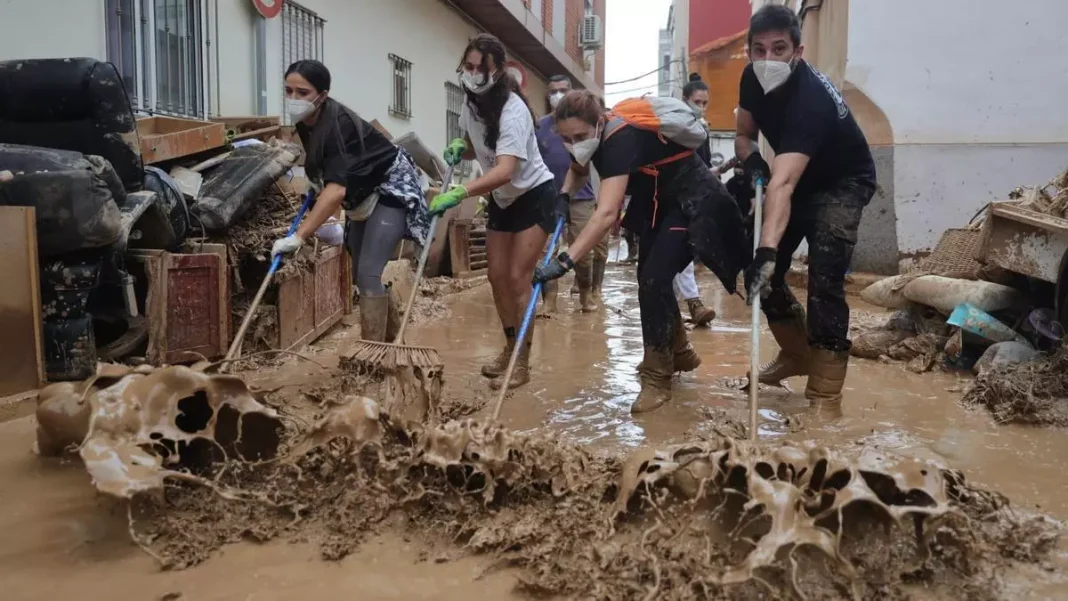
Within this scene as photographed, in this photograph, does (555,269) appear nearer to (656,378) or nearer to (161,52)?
(656,378)

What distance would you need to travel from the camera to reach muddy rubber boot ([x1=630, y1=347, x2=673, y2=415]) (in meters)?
3.43

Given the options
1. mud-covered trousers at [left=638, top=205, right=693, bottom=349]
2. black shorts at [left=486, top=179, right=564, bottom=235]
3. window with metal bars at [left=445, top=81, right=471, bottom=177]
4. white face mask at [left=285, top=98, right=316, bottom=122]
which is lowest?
mud-covered trousers at [left=638, top=205, right=693, bottom=349]

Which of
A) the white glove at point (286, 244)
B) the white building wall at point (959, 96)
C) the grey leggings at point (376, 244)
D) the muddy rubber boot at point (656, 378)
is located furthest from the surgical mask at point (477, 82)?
the white building wall at point (959, 96)

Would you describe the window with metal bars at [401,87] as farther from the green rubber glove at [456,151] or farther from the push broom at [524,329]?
the push broom at [524,329]

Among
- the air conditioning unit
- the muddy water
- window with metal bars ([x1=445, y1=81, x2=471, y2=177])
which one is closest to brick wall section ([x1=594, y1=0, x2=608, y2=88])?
the air conditioning unit

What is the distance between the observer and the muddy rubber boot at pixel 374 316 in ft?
12.5

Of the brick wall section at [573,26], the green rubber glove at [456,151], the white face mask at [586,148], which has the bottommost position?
the white face mask at [586,148]

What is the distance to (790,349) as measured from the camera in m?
3.73

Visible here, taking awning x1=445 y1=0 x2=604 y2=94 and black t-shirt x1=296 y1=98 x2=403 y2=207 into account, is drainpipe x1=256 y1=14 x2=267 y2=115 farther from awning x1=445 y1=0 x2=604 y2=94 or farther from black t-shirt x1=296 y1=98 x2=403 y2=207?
awning x1=445 y1=0 x2=604 y2=94

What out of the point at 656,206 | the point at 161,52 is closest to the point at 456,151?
the point at 656,206

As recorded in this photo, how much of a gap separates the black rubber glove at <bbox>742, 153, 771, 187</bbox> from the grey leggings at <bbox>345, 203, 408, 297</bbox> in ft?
5.47

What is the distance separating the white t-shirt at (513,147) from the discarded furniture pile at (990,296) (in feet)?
7.66

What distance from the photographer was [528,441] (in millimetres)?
2305

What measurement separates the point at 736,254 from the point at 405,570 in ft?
6.99
